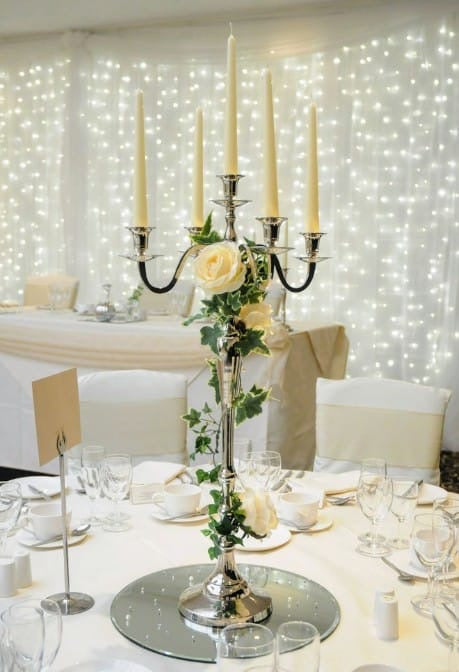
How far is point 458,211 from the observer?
17.0 feet

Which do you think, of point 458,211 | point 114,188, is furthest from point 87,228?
point 458,211

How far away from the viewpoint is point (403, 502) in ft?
5.03

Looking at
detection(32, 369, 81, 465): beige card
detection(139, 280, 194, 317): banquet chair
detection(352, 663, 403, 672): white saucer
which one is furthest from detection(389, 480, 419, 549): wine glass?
detection(139, 280, 194, 317): banquet chair

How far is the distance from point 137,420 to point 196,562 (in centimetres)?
98

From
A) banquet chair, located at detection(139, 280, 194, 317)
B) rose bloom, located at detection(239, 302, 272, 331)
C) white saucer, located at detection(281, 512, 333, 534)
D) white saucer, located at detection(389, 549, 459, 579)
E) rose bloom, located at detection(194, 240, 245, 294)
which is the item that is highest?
rose bloom, located at detection(194, 240, 245, 294)

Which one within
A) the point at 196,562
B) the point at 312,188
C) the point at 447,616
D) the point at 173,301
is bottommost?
the point at 196,562

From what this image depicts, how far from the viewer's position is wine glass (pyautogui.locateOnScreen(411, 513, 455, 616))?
1.28 metres

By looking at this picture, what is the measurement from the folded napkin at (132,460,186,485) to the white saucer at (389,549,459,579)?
639mm

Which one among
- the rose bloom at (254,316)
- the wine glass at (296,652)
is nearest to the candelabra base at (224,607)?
the wine glass at (296,652)

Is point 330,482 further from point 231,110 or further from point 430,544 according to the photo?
point 231,110

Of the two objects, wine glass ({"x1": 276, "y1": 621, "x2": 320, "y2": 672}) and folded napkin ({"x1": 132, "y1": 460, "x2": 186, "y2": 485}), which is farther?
folded napkin ({"x1": 132, "y1": 460, "x2": 186, "y2": 485})

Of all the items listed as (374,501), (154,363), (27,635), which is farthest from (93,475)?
(154,363)

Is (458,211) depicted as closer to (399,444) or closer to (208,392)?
(208,392)

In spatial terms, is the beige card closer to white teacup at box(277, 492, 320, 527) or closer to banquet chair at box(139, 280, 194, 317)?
white teacup at box(277, 492, 320, 527)
